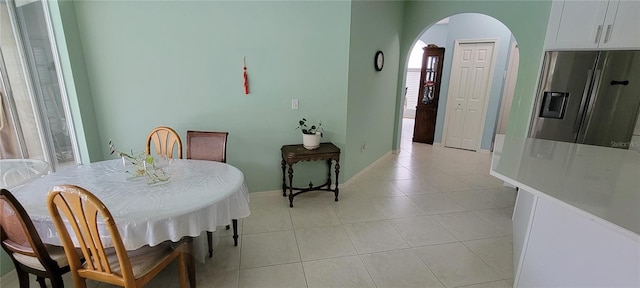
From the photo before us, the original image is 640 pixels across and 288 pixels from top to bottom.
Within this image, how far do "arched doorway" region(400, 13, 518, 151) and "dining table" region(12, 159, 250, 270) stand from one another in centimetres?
390

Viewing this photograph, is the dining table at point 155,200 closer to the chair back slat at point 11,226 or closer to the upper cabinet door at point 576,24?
the chair back slat at point 11,226

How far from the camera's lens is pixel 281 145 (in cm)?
311

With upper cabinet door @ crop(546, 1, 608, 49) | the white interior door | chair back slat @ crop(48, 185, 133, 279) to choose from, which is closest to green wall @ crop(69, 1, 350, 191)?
chair back slat @ crop(48, 185, 133, 279)

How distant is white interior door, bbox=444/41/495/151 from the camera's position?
4910 mm

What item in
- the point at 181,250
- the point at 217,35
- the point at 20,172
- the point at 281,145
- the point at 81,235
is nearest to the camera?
the point at 81,235

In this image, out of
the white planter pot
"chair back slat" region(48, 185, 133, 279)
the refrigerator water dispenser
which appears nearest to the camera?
"chair back slat" region(48, 185, 133, 279)

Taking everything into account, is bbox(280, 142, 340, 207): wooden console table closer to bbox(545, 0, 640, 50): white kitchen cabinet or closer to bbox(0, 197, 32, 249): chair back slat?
bbox(0, 197, 32, 249): chair back slat

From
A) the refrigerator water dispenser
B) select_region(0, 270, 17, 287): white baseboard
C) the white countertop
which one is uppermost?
the refrigerator water dispenser

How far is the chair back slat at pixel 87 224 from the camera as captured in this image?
119 centimetres

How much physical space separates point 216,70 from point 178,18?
556 mm

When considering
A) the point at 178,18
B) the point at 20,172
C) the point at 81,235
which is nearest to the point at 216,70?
the point at 178,18

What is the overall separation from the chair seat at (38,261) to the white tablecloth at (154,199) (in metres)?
0.10

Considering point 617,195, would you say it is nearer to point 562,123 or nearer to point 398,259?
point 398,259

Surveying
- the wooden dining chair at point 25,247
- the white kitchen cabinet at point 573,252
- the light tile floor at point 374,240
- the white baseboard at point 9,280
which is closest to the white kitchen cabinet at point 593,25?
the light tile floor at point 374,240
